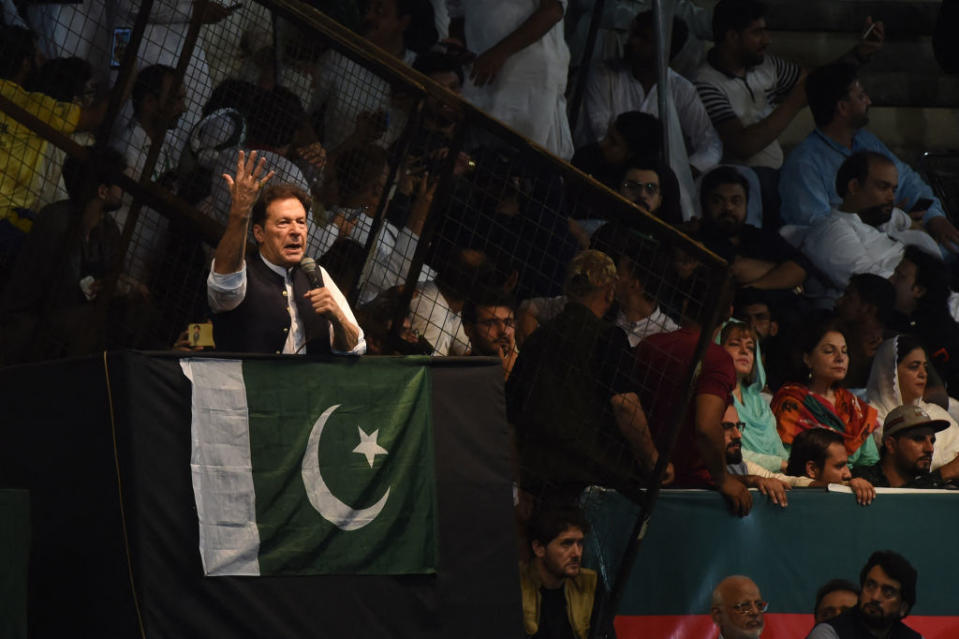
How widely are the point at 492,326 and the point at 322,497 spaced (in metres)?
2.21

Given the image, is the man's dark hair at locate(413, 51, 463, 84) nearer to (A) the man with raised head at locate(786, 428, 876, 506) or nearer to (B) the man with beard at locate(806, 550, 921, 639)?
(A) the man with raised head at locate(786, 428, 876, 506)

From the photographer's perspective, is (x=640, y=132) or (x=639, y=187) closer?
(x=639, y=187)

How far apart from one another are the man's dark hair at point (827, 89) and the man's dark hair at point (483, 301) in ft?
14.4

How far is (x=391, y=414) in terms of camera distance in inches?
216

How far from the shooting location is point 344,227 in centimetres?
746

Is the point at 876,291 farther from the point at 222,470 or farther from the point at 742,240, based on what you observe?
the point at 222,470

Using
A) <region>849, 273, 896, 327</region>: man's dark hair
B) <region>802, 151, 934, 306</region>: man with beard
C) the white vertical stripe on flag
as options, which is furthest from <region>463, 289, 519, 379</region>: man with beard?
<region>802, 151, 934, 306</region>: man with beard

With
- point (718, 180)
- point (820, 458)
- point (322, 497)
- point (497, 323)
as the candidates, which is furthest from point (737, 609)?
point (718, 180)

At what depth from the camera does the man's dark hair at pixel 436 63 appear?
9.51m

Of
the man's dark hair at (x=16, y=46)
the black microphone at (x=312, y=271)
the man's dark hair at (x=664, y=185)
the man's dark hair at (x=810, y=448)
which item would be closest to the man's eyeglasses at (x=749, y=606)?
the man's dark hair at (x=810, y=448)

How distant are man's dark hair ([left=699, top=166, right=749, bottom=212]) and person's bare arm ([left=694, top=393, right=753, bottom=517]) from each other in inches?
120

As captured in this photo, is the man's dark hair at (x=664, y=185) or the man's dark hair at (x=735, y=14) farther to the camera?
the man's dark hair at (x=735, y=14)

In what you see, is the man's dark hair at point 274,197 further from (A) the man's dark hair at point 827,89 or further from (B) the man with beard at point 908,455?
(A) the man's dark hair at point 827,89

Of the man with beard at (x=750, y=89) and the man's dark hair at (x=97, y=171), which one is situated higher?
the man with beard at (x=750, y=89)
